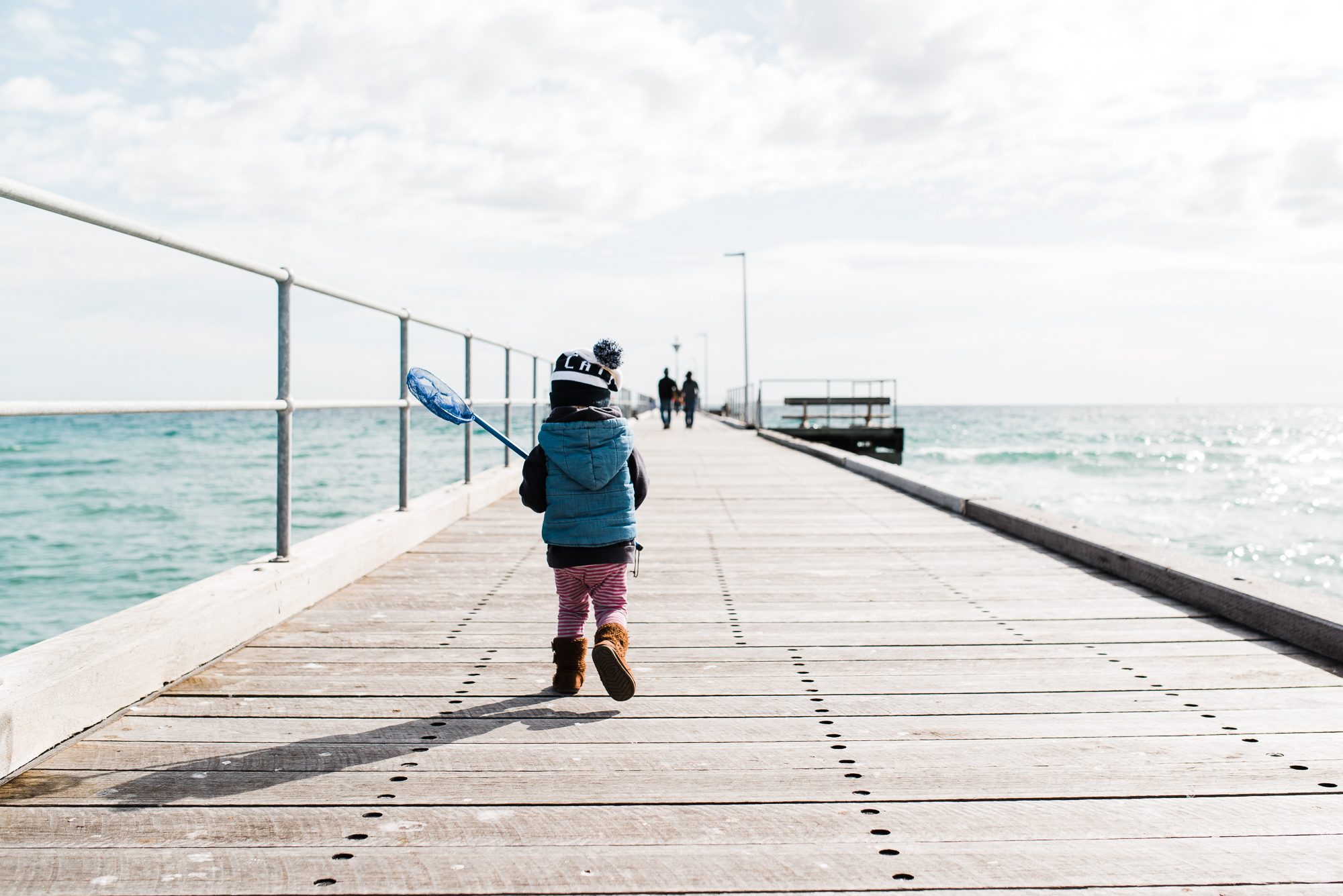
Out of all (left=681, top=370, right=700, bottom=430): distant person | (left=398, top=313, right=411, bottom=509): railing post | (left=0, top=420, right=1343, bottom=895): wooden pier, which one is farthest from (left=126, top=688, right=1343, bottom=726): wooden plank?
(left=681, top=370, right=700, bottom=430): distant person

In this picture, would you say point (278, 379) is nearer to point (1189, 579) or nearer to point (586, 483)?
point (586, 483)

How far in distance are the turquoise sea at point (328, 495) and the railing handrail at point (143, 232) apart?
64 centimetres

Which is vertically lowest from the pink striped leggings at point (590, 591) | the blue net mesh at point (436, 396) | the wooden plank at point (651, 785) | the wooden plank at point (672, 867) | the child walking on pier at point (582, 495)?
the wooden plank at point (672, 867)

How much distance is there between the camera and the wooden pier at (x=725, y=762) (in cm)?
193

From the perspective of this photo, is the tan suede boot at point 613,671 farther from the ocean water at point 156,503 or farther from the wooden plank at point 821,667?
the ocean water at point 156,503

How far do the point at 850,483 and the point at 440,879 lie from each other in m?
8.92

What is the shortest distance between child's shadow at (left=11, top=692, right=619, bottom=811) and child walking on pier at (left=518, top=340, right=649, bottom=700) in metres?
0.32

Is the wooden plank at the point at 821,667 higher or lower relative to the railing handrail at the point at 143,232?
lower

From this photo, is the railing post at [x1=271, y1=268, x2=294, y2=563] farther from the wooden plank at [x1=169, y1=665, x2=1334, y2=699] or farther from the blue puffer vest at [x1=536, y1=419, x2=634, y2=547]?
the blue puffer vest at [x1=536, y1=419, x2=634, y2=547]

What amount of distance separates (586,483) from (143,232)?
5.21 feet

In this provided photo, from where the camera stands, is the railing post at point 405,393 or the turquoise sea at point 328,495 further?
the turquoise sea at point 328,495

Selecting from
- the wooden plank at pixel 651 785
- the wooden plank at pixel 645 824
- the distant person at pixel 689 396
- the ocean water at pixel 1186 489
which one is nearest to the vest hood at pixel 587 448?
the wooden plank at pixel 651 785

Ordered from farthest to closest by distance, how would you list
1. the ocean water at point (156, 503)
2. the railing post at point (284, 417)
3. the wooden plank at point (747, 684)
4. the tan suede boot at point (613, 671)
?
→ the ocean water at point (156, 503), the railing post at point (284, 417), the wooden plank at point (747, 684), the tan suede boot at point (613, 671)

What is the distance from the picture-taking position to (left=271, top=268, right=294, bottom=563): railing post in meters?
3.94
